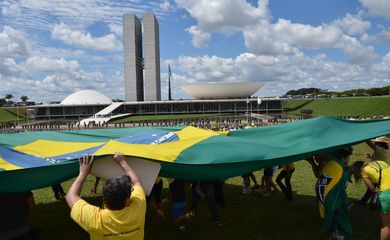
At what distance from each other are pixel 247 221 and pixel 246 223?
0.37ft

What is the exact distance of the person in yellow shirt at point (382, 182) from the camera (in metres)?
4.10

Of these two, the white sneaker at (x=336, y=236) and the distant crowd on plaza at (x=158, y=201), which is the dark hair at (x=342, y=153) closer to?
the distant crowd on plaza at (x=158, y=201)

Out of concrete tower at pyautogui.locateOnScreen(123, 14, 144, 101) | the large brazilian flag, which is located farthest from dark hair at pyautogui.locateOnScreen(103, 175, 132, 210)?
concrete tower at pyautogui.locateOnScreen(123, 14, 144, 101)

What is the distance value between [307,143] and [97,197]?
5329 millimetres

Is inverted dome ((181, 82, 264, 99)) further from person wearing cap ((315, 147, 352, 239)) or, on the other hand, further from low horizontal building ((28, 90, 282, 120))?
person wearing cap ((315, 147, 352, 239))

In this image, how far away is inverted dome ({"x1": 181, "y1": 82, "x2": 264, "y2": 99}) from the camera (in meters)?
79.0

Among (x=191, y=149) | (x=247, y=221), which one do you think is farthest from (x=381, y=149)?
(x=191, y=149)

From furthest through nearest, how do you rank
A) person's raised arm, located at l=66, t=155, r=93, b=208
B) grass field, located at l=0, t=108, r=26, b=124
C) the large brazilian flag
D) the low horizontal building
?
1. the low horizontal building
2. grass field, located at l=0, t=108, r=26, b=124
3. the large brazilian flag
4. person's raised arm, located at l=66, t=155, r=93, b=208

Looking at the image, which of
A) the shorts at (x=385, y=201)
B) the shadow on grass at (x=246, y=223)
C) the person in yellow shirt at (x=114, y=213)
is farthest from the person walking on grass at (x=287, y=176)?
the person in yellow shirt at (x=114, y=213)

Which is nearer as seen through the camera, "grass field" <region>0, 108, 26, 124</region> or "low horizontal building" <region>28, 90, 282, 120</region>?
"grass field" <region>0, 108, 26, 124</region>

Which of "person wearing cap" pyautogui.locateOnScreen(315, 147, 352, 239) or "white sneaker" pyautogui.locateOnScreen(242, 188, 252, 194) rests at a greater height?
"person wearing cap" pyautogui.locateOnScreen(315, 147, 352, 239)

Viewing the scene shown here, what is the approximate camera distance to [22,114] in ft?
228

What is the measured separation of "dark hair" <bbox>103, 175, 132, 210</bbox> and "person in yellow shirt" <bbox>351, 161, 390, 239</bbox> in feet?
9.96

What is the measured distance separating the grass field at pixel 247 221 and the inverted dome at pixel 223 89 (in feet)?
234
